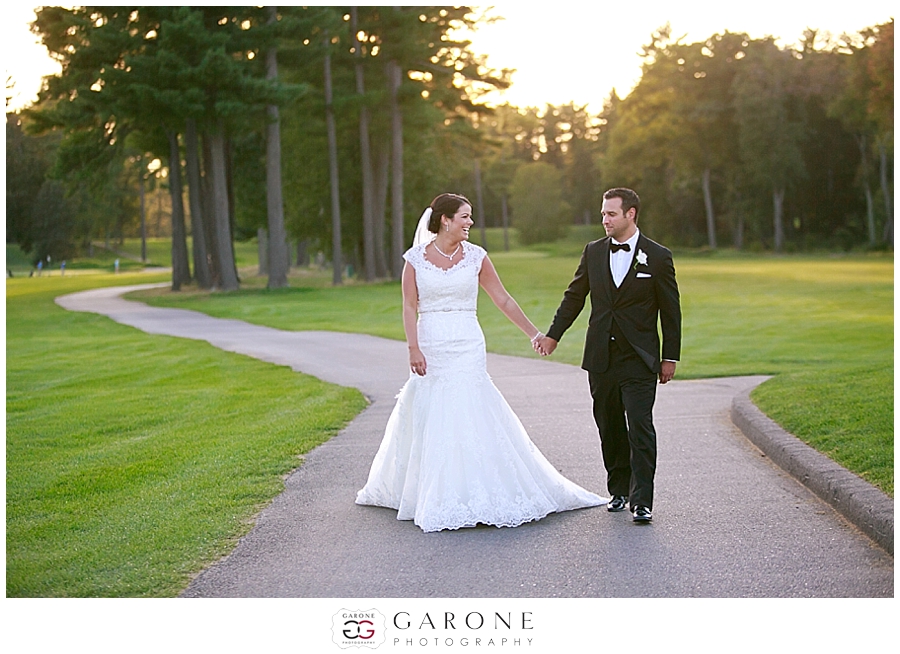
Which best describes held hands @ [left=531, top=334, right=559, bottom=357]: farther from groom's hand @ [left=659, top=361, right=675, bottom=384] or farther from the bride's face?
the bride's face

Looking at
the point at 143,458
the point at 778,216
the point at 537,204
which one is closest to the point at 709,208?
the point at 778,216

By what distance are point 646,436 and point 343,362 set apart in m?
10.9

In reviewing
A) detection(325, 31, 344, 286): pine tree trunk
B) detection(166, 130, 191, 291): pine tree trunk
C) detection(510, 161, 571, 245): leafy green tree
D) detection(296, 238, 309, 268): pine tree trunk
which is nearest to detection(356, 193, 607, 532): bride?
detection(166, 130, 191, 291): pine tree trunk

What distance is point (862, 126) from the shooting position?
78.9 meters

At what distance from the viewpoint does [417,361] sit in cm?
698

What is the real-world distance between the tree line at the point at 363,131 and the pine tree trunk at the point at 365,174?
0.34 feet

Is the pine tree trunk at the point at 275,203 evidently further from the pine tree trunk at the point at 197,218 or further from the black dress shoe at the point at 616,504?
the black dress shoe at the point at 616,504

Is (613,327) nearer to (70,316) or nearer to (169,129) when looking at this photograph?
(70,316)

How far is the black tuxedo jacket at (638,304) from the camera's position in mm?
6770

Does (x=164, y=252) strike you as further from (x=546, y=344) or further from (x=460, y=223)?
(x=460, y=223)

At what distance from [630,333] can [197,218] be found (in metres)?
39.0

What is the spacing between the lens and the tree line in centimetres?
3806
